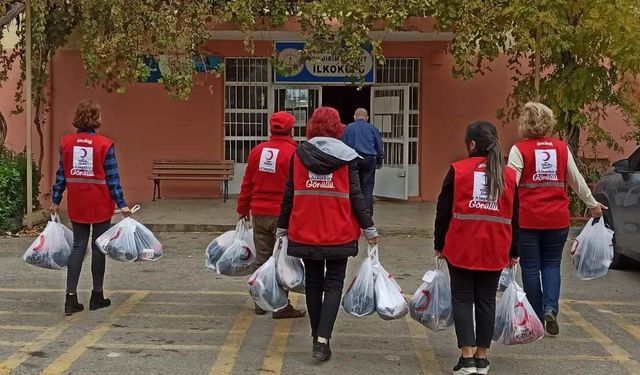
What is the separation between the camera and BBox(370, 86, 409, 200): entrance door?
46.0 ft

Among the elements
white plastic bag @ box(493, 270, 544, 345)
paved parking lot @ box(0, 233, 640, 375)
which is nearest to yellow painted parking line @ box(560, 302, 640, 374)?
paved parking lot @ box(0, 233, 640, 375)

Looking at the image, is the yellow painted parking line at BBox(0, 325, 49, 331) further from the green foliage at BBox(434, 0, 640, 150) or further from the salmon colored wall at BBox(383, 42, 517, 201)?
the salmon colored wall at BBox(383, 42, 517, 201)

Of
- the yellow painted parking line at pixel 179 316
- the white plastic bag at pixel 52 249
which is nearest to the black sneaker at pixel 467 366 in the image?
the yellow painted parking line at pixel 179 316

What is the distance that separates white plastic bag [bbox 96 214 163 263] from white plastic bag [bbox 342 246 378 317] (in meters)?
1.90

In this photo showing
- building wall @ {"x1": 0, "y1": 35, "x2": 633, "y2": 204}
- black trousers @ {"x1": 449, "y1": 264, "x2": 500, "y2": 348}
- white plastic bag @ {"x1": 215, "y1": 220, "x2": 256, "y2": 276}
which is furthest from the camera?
building wall @ {"x1": 0, "y1": 35, "x2": 633, "y2": 204}

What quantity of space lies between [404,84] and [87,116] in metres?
8.72

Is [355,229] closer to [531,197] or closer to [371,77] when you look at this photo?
[531,197]

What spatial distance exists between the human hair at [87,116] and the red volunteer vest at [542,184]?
11.0ft

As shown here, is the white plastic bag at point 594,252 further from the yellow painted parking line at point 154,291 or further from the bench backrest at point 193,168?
the bench backrest at point 193,168

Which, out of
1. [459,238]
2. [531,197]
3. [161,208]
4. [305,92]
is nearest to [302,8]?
[305,92]

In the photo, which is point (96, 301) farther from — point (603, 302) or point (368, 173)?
point (603, 302)

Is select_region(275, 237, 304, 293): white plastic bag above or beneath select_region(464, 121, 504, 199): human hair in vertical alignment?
beneath

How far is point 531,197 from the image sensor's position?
545 centimetres

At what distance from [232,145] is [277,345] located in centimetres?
903
